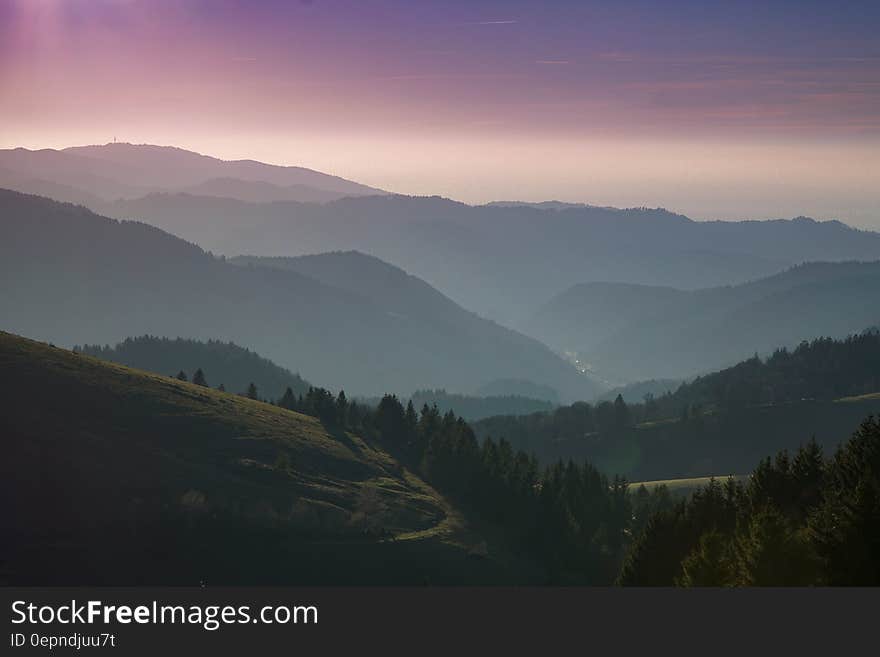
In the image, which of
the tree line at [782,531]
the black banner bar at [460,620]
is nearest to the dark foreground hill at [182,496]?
the tree line at [782,531]

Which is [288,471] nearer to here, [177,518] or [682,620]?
[177,518]

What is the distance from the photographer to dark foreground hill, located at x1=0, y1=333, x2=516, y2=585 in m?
103

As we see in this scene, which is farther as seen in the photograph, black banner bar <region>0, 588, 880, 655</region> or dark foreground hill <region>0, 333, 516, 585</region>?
dark foreground hill <region>0, 333, 516, 585</region>

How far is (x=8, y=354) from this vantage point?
143m

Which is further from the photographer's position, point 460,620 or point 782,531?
point 782,531

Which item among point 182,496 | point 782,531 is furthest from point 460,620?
point 182,496

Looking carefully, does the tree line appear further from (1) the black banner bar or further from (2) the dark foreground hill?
(2) the dark foreground hill

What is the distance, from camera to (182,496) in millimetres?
117062

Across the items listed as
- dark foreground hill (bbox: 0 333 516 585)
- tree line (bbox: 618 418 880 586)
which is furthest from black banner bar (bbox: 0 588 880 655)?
dark foreground hill (bbox: 0 333 516 585)

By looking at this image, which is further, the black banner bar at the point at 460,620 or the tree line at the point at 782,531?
the tree line at the point at 782,531

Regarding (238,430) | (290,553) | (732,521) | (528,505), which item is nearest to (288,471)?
(238,430)

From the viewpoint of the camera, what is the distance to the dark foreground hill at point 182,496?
10256 cm

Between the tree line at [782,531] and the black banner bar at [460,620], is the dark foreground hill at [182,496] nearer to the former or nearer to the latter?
the tree line at [782,531]

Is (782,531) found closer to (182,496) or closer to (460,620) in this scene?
(460,620)
